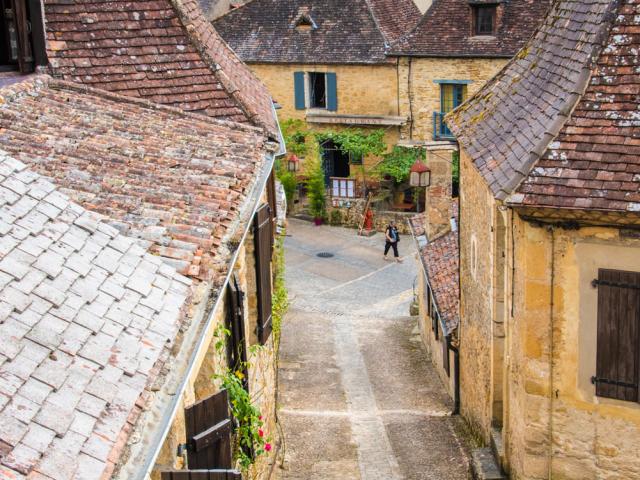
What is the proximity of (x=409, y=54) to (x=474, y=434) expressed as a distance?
800 inches

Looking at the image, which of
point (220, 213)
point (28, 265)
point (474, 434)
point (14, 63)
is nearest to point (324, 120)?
point (474, 434)

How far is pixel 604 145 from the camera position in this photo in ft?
31.8

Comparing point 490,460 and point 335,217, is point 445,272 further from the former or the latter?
point 335,217

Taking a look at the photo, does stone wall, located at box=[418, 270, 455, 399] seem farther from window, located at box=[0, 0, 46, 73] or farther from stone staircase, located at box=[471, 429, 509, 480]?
window, located at box=[0, 0, 46, 73]

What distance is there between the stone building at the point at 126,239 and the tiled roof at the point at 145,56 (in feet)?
0.07

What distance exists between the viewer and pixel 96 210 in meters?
7.42

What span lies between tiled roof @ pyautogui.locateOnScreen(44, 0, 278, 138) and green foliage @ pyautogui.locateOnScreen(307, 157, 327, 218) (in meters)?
20.8

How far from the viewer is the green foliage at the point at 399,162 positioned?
32594 mm

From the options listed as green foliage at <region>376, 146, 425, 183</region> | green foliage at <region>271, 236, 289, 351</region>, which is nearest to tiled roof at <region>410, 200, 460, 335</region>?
green foliage at <region>271, 236, 289, 351</region>

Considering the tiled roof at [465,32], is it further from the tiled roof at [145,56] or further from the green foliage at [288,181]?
the tiled roof at [145,56]

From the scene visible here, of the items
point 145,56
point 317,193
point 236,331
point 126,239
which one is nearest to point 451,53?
point 317,193

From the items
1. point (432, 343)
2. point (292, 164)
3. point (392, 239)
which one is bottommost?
point (432, 343)

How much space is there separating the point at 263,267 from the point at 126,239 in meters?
3.94

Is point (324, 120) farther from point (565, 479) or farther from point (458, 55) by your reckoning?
point (565, 479)
